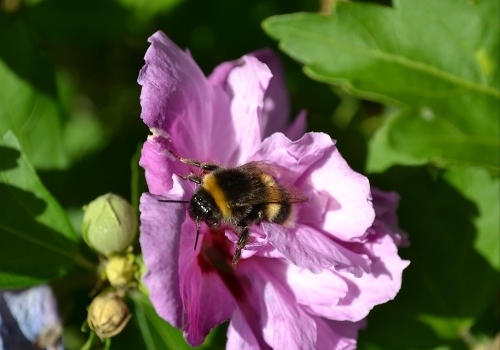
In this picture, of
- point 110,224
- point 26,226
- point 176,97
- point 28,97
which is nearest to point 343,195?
point 176,97

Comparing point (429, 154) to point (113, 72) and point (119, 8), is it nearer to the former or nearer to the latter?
point (119, 8)

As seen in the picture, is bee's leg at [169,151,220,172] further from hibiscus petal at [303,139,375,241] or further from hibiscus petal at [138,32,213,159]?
hibiscus petal at [303,139,375,241]

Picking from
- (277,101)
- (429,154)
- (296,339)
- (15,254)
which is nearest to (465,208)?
(429,154)

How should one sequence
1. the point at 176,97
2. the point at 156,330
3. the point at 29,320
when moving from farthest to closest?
the point at 156,330, the point at 29,320, the point at 176,97

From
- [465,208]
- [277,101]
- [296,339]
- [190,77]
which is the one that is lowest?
[465,208]

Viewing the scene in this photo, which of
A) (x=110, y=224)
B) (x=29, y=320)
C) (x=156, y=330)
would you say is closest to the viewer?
(x=110, y=224)

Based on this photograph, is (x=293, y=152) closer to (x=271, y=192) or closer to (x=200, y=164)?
(x=271, y=192)

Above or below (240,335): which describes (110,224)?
above
